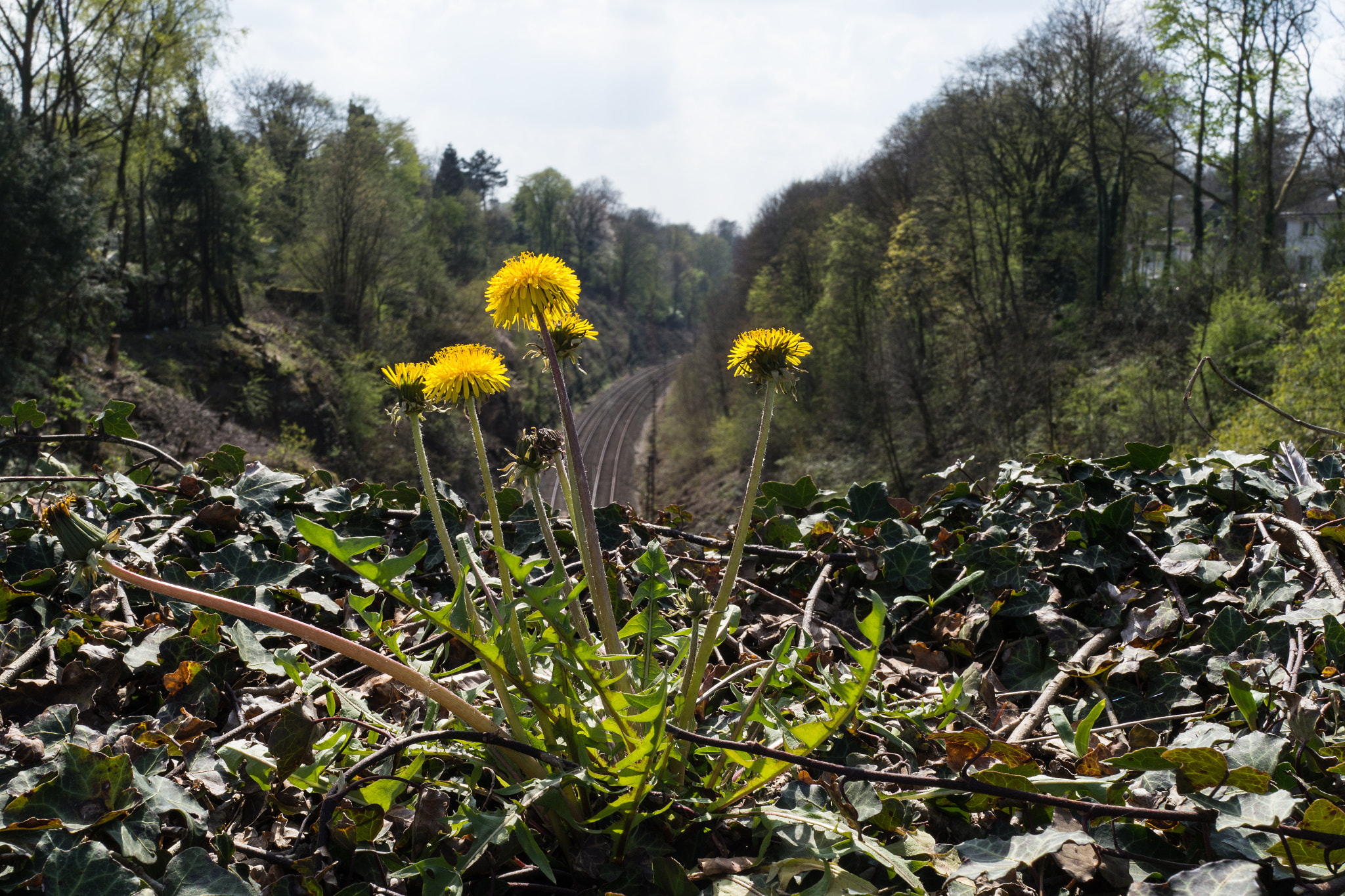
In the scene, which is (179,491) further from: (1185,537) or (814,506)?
(1185,537)

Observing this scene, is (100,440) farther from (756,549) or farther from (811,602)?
(811,602)

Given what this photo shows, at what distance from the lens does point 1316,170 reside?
2705 centimetres

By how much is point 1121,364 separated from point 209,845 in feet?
84.9

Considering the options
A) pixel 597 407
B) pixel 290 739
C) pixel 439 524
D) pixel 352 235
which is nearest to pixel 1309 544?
pixel 439 524

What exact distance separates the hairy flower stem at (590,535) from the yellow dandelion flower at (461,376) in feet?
0.36

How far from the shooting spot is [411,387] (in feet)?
4.30

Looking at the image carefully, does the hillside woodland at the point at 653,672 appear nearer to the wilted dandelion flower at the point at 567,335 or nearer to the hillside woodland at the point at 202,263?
the wilted dandelion flower at the point at 567,335

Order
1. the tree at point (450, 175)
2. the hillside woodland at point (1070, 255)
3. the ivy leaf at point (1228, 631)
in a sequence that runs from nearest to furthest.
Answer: the ivy leaf at point (1228, 631), the hillside woodland at point (1070, 255), the tree at point (450, 175)

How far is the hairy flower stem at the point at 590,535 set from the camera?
1.23 meters

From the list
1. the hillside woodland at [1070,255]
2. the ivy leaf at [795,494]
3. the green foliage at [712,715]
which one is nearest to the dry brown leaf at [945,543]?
the green foliage at [712,715]

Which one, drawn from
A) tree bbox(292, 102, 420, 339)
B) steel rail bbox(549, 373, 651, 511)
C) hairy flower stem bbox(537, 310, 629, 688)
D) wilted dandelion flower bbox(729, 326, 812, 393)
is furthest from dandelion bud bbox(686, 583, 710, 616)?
steel rail bbox(549, 373, 651, 511)

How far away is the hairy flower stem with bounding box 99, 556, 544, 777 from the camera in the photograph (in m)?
0.99

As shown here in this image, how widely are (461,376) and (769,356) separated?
0.54 meters

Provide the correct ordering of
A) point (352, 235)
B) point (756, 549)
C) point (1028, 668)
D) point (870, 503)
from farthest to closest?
point (352, 235) → point (870, 503) → point (756, 549) → point (1028, 668)
